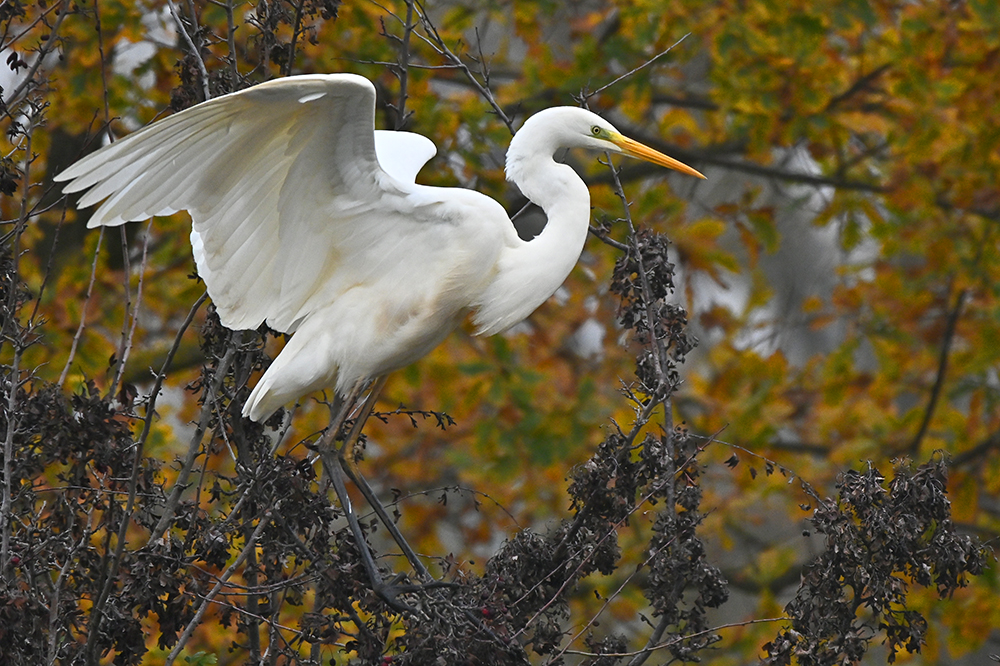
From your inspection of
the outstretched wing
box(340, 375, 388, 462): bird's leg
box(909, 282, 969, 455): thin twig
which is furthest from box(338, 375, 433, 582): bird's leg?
box(909, 282, 969, 455): thin twig

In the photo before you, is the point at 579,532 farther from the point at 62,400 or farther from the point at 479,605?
the point at 62,400

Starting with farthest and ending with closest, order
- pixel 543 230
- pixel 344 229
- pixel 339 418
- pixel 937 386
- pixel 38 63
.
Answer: pixel 937 386 < pixel 339 418 < pixel 543 230 < pixel 344 229 < pixel 38 63

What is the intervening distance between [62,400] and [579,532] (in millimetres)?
1098

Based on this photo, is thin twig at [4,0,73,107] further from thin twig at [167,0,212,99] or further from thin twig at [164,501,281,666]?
thin twig at [164,501,281,666]

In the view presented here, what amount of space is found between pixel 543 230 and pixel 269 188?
0.67m

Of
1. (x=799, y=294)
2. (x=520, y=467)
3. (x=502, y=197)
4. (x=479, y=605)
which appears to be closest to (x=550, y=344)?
(x=520, y=467)

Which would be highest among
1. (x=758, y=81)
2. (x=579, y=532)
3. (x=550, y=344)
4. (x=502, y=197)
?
(x=758, y=81)

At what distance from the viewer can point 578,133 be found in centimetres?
287

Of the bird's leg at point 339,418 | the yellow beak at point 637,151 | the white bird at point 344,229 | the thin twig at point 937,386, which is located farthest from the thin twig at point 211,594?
the thin twig at point 937,386

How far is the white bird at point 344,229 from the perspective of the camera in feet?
7.93

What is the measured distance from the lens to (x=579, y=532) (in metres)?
2.43

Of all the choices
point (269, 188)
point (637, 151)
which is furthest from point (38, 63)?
point (637, 151)

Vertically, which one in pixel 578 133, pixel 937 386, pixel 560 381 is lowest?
pixel 578 133

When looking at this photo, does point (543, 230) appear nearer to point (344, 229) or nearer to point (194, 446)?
point (344, 229)
